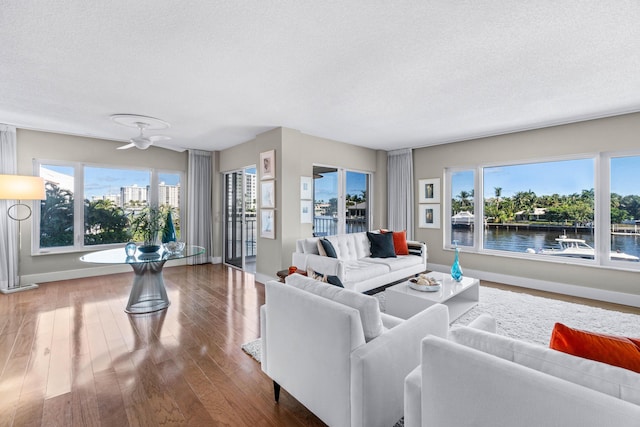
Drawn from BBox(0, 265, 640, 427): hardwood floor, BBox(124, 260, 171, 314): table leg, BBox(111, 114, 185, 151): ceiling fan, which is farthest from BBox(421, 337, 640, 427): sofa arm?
BBox(111, 114, 185, 151): ceiling fan

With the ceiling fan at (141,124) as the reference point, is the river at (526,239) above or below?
below

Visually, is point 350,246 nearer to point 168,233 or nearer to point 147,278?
point 168,233

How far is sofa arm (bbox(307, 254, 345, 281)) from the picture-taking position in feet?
11.7

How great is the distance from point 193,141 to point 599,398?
615 cm

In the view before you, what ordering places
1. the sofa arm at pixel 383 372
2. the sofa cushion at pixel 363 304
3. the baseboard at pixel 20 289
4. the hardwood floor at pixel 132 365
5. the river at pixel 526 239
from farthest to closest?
the baseboard at pixel 20 289 < the river at pixel 526 239 < the hardwood floor at pixel 132 365 < the sofa cushion at pixel 363 304 < the sofa arm at pixel 383 372

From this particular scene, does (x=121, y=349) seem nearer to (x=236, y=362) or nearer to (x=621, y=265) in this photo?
(x=236, y=362)

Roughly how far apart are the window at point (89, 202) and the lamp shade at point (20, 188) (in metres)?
0.69

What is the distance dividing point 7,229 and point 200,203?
119 inches

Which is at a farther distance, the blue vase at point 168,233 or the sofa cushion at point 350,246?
the sofa cushion at point 350,246

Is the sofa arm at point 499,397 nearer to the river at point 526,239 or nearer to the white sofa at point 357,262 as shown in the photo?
the white sofa at point 357,262

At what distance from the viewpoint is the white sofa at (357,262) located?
3.68 meters

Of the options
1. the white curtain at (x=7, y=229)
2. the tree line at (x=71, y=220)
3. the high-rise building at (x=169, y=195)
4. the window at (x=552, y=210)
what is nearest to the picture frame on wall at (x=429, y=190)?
the window at (x=552, y=210)

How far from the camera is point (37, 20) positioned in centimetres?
199

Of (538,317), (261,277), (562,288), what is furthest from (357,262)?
(562,288)
